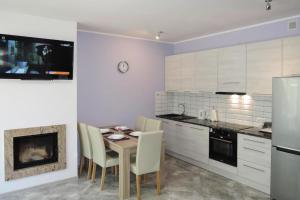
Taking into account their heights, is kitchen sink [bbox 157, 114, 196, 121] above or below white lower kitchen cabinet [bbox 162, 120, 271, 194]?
above

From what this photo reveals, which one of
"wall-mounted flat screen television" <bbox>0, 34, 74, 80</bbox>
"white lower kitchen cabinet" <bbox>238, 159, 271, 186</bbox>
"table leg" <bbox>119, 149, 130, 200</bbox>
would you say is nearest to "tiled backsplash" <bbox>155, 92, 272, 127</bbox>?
"white lower kitchen cabinet" <bbox>238, 159, 271, 186</bbox>

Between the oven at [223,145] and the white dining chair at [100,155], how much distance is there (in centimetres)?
170

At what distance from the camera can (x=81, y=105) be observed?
438 cm

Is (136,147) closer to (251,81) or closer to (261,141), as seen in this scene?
(261,141)

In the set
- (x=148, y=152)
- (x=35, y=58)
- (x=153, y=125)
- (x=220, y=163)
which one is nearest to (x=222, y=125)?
(x=220, y=163)

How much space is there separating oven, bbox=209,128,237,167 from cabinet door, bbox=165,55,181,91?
1467mm

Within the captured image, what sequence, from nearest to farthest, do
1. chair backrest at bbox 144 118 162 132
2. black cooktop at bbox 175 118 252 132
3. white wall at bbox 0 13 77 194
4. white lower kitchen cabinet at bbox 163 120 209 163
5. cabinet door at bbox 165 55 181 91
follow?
1. white wall at bbox 0 13 77 194
2. black cooktop at bbox 175 118 252 132
3. chair backrest at bbox 144 118 162 132
4. white lower kitchen cabinet at bbox 163 120 209 163
5. cabinet door at bbox 165 55 181 91

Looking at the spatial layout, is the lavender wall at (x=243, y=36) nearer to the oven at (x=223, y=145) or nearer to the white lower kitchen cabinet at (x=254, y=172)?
the oven at (x=223, y=145)

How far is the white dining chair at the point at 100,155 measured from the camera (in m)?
3.44

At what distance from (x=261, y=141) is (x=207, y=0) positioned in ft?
6.86

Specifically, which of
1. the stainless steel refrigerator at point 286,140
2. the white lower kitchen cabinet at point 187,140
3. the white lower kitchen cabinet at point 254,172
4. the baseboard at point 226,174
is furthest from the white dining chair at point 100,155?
the stainless steel refrigerator at point 286,140

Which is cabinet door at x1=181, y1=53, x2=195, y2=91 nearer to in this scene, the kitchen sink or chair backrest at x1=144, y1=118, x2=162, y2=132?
the kitchen sink

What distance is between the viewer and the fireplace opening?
3404 millimetres

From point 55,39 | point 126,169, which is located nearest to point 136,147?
point 126,169
